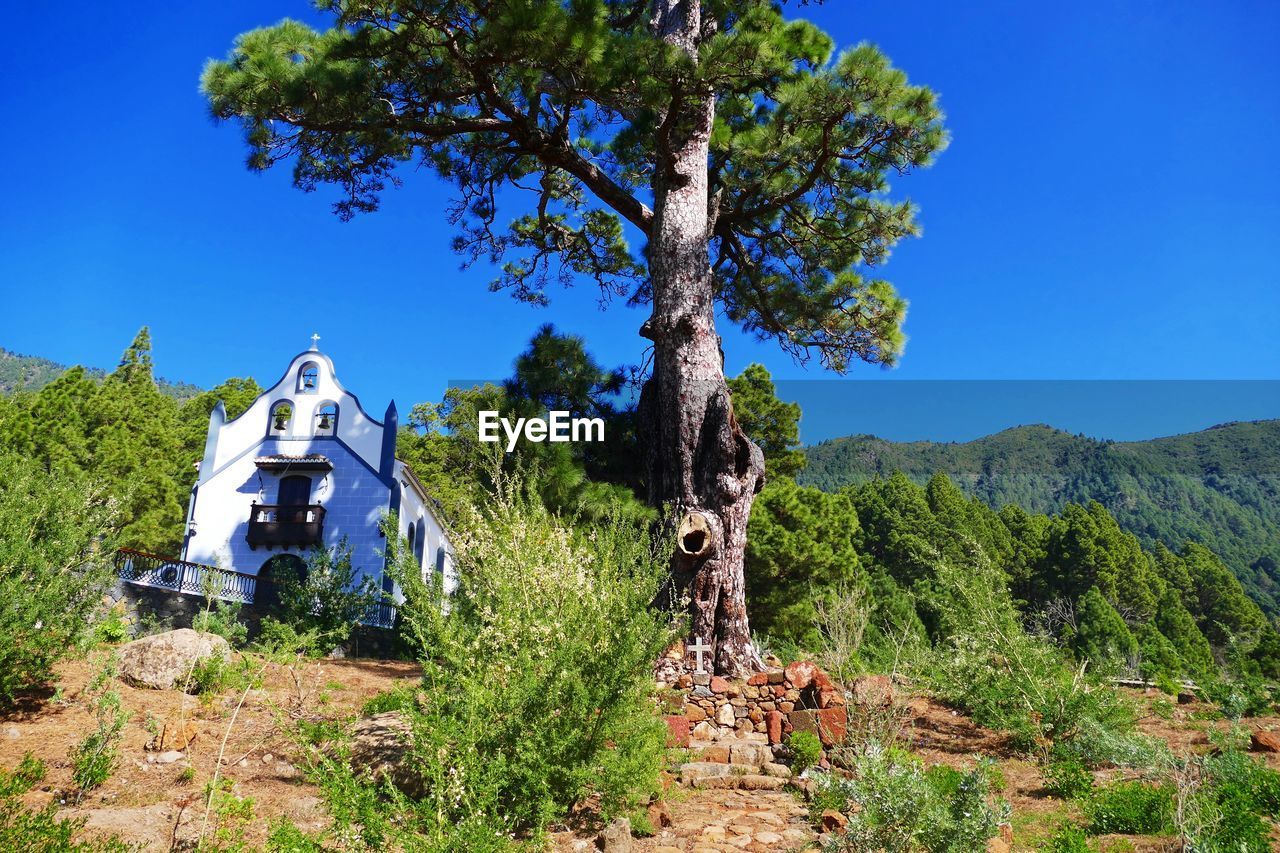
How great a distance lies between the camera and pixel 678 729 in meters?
5.63

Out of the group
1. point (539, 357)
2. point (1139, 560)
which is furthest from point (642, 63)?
point (1139, 560)

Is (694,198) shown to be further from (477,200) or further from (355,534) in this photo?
(355,534)

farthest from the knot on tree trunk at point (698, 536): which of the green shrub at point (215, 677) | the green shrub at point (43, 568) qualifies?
the green shrub at point (43, 568)

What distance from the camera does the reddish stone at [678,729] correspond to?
213 inches

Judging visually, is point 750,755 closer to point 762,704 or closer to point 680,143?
point 762,704

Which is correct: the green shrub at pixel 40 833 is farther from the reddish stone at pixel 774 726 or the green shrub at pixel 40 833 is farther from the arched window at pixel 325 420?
the arched window at pixel 325 420

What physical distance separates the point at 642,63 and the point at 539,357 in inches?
137

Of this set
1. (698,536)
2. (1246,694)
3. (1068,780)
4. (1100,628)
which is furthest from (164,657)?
(1100,628)

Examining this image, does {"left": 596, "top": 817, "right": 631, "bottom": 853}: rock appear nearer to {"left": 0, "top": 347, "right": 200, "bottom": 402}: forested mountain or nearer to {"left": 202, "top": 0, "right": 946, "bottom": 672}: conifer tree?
{"left": 202, "top": 0, "right": 946, "bottom": 672}: conifer tree

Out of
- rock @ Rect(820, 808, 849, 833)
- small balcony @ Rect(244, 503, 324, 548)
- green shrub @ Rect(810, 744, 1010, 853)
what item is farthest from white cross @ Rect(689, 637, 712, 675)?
small balcony @ Rect(244, 503, 324, 548)

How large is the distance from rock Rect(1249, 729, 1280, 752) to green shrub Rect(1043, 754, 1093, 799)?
187 centimetres

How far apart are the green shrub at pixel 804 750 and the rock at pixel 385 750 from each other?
285 centimetres

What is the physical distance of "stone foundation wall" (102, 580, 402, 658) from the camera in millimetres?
12047

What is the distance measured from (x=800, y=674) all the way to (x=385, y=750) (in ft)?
12.4
